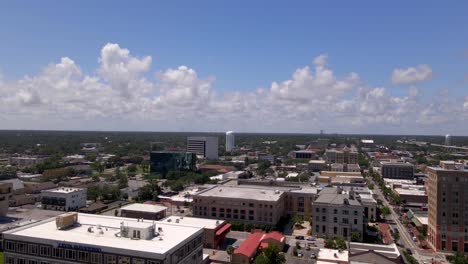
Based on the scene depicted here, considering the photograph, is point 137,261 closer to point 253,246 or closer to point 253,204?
point 253,246

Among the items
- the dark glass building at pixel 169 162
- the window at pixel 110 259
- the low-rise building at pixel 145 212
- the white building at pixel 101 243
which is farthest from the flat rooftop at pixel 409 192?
the window at pixel 110 259

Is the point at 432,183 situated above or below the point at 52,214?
above

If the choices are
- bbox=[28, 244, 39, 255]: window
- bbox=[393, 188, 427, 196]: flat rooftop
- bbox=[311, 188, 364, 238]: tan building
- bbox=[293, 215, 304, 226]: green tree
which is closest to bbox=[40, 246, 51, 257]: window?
bbox=[28, 244, 39, 255]: window

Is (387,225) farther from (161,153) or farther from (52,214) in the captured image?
(161,153)

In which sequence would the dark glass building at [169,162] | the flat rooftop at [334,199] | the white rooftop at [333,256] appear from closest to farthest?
the white rooftop at [333,256]
the flat rooftop at [334,199]
the dark glass building at [169,162]

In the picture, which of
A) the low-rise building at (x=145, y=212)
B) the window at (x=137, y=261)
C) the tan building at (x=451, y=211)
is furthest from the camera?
the low-rise building at (x=145, y=212)

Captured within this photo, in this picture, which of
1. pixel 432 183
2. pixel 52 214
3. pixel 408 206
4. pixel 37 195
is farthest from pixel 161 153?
pixel 432 183

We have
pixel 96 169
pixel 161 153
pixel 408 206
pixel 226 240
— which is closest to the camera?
pixel 226 240

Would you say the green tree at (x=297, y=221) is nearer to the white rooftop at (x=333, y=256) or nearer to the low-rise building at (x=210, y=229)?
the low-rise building at (x=210, y=229)
